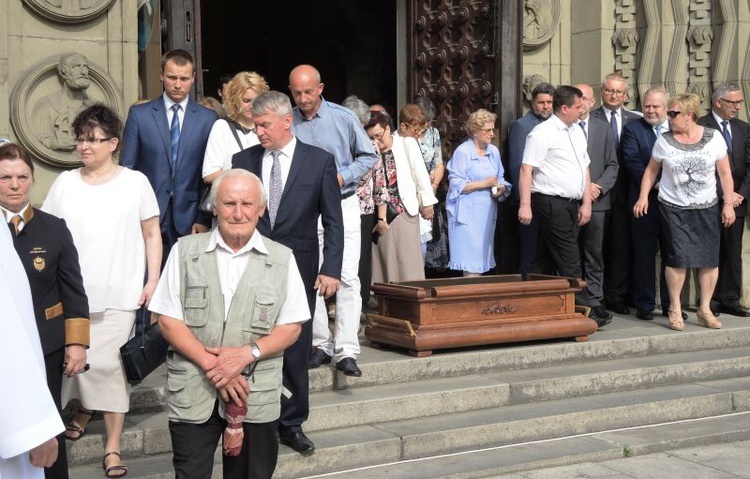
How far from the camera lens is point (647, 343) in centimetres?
897

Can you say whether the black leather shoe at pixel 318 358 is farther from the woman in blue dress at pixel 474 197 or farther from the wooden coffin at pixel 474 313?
the woman in blue dress at pixel 474 197

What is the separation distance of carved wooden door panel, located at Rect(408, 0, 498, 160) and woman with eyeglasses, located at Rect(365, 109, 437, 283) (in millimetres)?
1422

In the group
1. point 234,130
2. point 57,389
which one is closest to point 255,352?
point 57,389

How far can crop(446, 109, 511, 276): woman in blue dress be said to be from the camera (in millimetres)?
9891

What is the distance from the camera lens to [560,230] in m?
9.23

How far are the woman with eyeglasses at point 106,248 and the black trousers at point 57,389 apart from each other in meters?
0.74

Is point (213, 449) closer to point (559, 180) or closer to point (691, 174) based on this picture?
point (559, 180)

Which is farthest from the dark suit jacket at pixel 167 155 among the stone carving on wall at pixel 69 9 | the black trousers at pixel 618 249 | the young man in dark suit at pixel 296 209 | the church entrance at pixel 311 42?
the church entrance at pixel 311 42

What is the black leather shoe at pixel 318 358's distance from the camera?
24.6 feet

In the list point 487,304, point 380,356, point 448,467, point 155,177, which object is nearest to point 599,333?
point 487,304

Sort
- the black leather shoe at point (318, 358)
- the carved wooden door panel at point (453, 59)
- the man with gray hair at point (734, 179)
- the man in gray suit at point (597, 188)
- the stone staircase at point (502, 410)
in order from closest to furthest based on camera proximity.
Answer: the stone staircase at point (502, 410) → the black leather shoe at point (318, 358) → the man in gray suit at point (597, 188) → the man with gray hair at point (734, 179) → the carved wooden door panel at point (453, 59)

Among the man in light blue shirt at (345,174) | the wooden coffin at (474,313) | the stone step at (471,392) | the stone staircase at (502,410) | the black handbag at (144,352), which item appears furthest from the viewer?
the wooden coffin at (474,313)

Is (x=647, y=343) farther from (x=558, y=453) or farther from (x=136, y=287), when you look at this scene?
(x=136, y=287)

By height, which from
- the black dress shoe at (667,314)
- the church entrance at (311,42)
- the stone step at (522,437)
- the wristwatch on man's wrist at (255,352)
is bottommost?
the stone step at (522,437)
